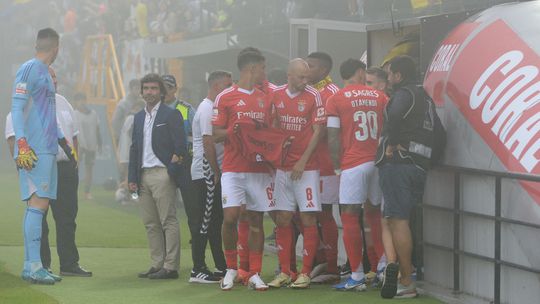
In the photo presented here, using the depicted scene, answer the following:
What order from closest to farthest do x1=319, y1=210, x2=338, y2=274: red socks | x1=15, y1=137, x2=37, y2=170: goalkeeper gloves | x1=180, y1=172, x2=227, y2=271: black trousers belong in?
x1=15, y1=137, x2=37, y2=170: goalkeeper gloves < x1=319, y1=210, x2=338, y2=274: red socks < x1=180, y1=172, x2=227, y2=271: black trousers

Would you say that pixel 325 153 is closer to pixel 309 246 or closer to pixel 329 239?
pixel 329 239

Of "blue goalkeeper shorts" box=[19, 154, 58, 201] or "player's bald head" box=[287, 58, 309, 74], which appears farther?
"blue goalkeeper shorts" box=[19, 154, 58, 201]

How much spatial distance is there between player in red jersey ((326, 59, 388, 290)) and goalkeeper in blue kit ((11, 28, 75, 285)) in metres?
2.51

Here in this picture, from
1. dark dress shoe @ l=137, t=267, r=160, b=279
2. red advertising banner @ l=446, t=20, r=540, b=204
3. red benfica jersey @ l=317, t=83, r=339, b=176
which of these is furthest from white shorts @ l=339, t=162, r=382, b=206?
dark dress shoe @ l=137, t=267, r=160, b=279

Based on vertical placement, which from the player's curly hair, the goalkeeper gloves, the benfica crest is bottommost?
the goalkeeper gloves

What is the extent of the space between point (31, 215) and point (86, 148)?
11164 mm

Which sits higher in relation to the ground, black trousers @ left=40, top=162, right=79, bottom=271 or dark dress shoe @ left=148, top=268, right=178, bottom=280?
black trousers @ left=40, top=162, right=79, bottom=271

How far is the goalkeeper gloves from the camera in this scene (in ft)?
32.2

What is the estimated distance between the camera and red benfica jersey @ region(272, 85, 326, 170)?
32.0 ft

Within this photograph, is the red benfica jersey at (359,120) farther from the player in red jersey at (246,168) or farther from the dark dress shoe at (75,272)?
the dark dress shoe at (75,272)

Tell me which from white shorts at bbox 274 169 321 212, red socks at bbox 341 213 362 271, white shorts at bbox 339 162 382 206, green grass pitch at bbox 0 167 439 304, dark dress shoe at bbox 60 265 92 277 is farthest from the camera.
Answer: dark dress shoe at bbox 60 265 92 277

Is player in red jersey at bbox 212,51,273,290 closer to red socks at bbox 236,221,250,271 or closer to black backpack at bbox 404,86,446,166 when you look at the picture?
red socks at bbox 236,221,250,271

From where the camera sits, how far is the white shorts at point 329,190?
10180 millimetres

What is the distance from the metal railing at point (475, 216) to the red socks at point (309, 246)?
2.87 feet
